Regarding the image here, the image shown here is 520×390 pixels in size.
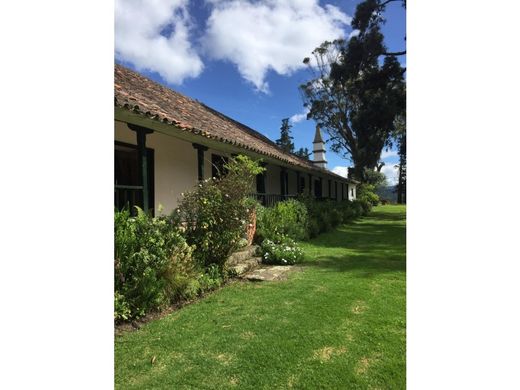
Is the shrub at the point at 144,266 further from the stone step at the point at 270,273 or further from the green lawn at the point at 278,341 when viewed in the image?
the stone step at the point at 270,273

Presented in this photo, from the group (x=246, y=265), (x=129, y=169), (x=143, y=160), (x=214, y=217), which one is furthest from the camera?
(x=129, y=169)

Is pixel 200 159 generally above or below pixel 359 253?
above

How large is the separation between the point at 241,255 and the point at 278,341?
3.93 meters

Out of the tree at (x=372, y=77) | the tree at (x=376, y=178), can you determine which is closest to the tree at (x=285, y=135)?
the tree at (x=376, y=178)


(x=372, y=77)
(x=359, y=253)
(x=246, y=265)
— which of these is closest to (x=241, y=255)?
(x=246, y=265)

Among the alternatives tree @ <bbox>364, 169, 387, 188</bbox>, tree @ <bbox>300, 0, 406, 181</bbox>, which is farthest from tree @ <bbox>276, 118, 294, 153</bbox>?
tree @ <bbox>300, 0, 406, 181</bbox>

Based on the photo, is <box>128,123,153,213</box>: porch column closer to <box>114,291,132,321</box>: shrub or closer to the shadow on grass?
<box>114,291,132,321</box>: shrub

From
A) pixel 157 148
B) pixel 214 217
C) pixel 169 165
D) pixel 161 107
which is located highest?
pixel 161 107

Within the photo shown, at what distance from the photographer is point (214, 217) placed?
647 cm

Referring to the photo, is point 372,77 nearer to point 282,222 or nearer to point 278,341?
point 282,222

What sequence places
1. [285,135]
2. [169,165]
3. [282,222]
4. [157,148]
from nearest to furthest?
[157,148] < [169,165] < [282,222] < [285,135]

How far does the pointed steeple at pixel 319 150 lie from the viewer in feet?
145
